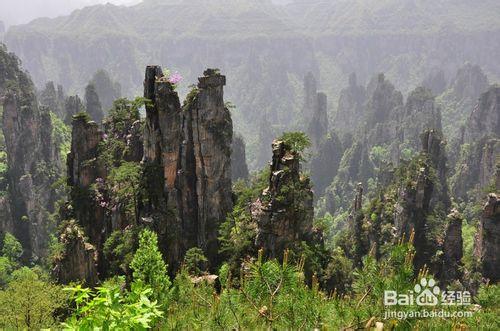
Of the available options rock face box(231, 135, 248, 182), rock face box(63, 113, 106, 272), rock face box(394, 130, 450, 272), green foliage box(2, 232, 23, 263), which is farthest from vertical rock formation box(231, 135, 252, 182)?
rock face box(63, 113, 106, 272)

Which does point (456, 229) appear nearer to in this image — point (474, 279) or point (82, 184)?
point (474, 279)

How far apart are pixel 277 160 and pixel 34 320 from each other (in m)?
21.2

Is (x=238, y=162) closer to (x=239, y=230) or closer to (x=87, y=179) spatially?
(x=87, y=179)

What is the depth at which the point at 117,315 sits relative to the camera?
6.80 meters

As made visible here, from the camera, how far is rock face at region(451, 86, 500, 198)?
101000 millimetres

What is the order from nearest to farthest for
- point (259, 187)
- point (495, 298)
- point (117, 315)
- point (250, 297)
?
point (117, 315) → point (250, 297) → point (495, 298) → point (259, 187)

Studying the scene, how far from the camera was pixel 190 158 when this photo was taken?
164ft

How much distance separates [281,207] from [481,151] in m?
85.3

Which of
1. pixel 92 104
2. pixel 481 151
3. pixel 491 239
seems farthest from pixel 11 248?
pixel 481 151

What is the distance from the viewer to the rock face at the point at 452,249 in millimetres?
55281

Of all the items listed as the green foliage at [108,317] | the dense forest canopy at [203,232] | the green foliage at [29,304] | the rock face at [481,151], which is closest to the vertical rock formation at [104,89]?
the dense forest canopy at [203,232]

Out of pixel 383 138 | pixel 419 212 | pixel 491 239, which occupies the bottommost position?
pixel 491 239

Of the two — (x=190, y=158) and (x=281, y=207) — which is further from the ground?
(x=190, y=158)

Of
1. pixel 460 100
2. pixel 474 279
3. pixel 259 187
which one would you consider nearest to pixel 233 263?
pixel 259 187
